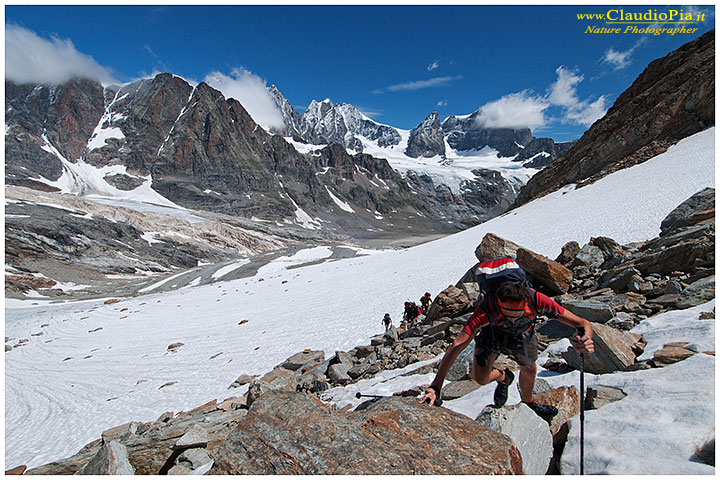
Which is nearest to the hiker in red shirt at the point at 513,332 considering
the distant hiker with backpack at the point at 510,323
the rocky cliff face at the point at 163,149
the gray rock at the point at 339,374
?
the distant hiker with backpack at the point at 510,323

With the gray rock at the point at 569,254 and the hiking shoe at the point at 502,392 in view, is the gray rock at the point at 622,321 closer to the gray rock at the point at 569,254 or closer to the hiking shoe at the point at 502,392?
the hiking shoe at the point at 502,392

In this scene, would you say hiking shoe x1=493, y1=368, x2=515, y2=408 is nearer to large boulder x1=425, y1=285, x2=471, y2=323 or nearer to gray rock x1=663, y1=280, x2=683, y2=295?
gray rock x1=663, y1=280, x2=683, y2=295

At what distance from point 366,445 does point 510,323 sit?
1975 millimetres

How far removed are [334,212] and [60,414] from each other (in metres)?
174

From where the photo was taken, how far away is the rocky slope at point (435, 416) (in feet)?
9.80

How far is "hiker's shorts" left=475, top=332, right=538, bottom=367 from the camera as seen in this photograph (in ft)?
12.1

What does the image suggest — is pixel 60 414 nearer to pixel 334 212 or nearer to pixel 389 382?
pixel 389 382

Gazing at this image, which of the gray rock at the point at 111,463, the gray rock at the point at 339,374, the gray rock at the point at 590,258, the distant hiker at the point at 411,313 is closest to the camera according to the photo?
the gray rock at the point at 111,463

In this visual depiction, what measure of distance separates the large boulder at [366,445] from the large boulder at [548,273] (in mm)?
6749

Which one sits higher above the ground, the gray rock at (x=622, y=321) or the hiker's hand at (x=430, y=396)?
the gray rock at (x=622, y=321)

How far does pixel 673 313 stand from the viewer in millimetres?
5391

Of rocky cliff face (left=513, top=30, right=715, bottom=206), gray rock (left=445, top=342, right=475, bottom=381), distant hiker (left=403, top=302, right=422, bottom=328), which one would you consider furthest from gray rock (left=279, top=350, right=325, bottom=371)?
rocky cliff face (left=513, top=30, right=715, bottom=206)

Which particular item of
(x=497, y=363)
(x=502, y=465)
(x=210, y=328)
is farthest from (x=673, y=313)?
(x=210, y=328)

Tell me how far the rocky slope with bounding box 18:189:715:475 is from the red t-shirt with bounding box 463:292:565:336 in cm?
89
